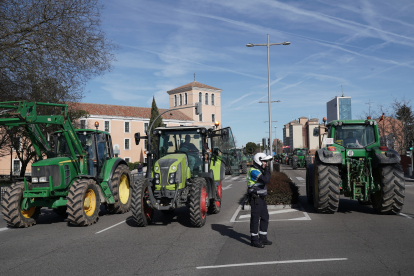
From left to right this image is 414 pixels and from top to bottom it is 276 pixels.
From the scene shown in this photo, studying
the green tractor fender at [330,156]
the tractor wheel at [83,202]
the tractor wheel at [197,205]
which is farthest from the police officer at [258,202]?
the tractor wheel at [83,202]

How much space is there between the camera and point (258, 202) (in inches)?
292

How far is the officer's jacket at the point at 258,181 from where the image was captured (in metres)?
7.49

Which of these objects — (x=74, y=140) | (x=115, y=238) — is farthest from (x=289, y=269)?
(x=74, y=140)

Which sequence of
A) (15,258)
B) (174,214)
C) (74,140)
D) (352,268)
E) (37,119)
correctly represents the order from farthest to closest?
(174,214)
(74,140)
(37,119)
(15,258)
(352,268)

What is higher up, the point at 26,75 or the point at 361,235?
the point at 26,75

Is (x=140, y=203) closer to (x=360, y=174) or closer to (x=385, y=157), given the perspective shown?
(x=360, y=174)

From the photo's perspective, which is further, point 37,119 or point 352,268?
point 37,119

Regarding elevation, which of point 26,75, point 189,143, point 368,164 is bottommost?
point 368,164

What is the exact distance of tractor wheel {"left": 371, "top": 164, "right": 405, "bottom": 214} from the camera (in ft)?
33.7

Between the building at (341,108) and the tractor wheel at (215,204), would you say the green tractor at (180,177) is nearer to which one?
the tractor wheel at (215,204)

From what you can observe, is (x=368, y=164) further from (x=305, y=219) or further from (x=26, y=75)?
(x=26, y=75)

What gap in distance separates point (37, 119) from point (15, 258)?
4.06 metres

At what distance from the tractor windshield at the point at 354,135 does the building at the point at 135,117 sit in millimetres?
46680

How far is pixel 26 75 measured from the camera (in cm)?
1520
